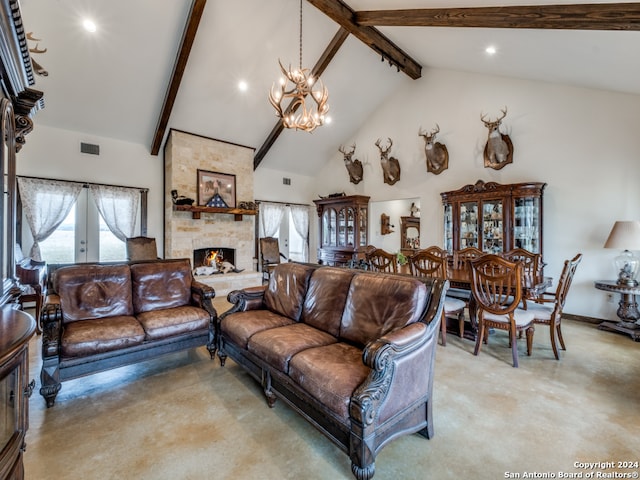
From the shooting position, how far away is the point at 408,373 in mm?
1781

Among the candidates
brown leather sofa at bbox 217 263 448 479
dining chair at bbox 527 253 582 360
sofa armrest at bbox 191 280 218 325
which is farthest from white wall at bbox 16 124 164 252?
dining chair at bbox 527 253 582 360

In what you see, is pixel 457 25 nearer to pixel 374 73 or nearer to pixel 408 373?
pixel 374 73

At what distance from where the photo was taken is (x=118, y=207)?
5.84 m

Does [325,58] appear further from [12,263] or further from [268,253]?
[12,263]

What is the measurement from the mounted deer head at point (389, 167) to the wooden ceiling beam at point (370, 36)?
1512 mm

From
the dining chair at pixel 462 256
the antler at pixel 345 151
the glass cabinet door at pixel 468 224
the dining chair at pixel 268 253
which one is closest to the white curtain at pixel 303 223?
the dining chair at pixel 268 253

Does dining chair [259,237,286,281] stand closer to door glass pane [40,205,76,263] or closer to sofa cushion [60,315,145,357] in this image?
door glass pane [40,205,76,263]

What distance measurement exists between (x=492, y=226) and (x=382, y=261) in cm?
244

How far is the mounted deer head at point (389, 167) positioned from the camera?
6770 millimetres

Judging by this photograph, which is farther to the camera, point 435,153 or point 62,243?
point 435,153

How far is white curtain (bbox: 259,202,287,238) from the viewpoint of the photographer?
7.89 meters

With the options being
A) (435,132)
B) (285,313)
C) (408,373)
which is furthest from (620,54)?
(285,313)

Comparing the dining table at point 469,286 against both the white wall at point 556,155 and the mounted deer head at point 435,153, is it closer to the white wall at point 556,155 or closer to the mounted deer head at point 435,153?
the white wall at point 556,155

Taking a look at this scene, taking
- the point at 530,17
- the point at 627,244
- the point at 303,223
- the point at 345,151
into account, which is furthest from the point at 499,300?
the point at 303,223
